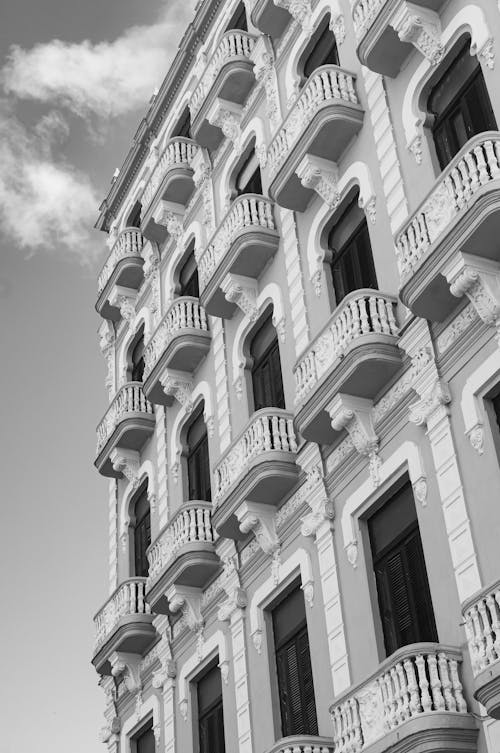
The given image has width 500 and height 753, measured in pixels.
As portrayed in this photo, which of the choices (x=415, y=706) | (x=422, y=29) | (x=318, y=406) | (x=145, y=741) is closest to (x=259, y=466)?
(x=318, y=406)

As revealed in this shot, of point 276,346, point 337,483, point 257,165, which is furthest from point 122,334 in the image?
point 337,483

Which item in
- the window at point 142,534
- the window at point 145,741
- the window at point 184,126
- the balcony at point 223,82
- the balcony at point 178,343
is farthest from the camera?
the window at point 184,126

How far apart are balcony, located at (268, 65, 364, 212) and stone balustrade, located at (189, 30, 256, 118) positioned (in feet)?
15.0

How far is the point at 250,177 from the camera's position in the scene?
82.4 feet

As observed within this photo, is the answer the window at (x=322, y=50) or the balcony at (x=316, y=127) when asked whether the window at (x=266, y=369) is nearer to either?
the balcony at (x=316, y=127)

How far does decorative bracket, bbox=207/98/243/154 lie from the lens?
83.7ft

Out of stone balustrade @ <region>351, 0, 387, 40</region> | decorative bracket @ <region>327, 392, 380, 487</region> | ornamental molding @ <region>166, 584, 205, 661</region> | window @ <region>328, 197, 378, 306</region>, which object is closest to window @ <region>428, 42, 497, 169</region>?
stone balustrade @ <region>351, 0, 387, 40</region>

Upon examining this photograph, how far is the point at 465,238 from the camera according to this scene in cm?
1466

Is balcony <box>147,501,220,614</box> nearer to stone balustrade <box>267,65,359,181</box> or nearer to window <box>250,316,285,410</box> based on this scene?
window <box>250,316,285,410</box>

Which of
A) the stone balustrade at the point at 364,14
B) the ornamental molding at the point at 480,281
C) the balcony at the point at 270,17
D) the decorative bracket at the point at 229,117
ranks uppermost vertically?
the balcony at the point at 270,17

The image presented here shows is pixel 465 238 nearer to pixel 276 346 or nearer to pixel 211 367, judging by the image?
pixel 276 346

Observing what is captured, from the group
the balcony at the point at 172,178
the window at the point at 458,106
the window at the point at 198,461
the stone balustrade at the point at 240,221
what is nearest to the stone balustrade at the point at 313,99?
the stone balustrade at the point at 240,221

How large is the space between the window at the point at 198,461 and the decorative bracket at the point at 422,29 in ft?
32.0

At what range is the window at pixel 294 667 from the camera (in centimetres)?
1781
